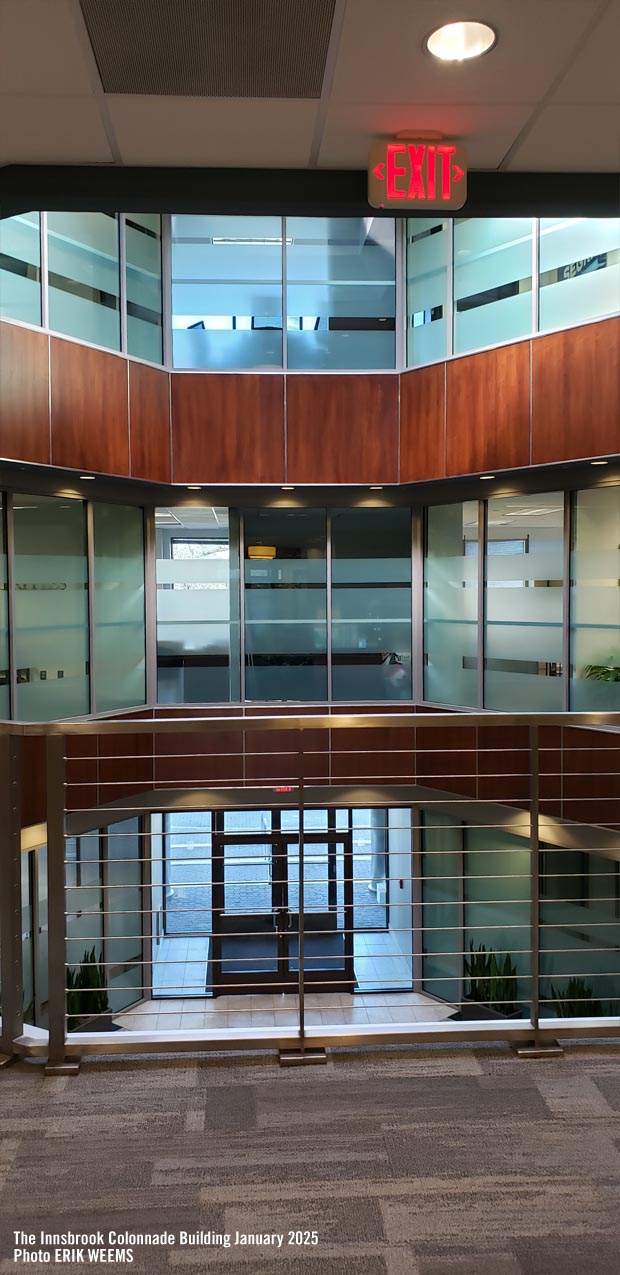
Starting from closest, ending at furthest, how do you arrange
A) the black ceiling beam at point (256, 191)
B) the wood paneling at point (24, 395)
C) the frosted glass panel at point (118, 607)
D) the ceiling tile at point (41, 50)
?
the ceiling tile at point (41, 50) → the black ceiling beam at point (256, 191) → the wood paneling at point (24, 395) → the frosted glass panel at point (118, 607)

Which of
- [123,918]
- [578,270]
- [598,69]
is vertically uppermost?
[578,270]

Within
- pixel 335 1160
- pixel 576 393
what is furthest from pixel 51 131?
pixel 576 393

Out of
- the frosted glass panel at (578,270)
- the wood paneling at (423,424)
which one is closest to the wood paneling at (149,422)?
the wood paneling at (423,424)

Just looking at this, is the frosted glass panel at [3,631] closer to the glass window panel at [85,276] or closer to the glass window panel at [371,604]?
the glass window panel at [85,276]

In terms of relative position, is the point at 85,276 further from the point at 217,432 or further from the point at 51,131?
the point at 51,131

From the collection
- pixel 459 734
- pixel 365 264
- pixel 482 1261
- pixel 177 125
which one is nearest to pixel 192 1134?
pixel 482 1261

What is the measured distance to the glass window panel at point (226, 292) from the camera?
8.73 metres

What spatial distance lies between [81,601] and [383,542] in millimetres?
3135

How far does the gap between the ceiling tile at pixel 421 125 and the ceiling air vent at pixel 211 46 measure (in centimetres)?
20

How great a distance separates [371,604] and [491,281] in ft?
10.8

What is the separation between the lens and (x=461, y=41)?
7.88 ft

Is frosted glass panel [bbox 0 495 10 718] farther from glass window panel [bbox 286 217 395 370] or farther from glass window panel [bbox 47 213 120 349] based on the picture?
glass window panel [bbox 286 217 395 370]

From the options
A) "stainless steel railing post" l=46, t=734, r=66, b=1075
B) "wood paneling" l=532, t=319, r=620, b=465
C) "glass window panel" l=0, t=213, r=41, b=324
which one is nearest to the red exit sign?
"stainless steel railing post" l=46, t=734, r=66, b=1075

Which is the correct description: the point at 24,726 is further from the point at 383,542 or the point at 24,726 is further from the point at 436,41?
the point at 383,542
